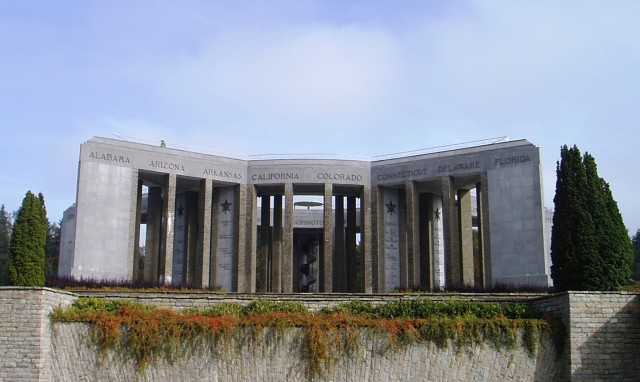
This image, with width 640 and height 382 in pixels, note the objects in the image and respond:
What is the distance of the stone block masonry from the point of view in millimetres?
20844

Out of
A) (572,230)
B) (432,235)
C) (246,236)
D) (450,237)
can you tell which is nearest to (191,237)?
(246,236)

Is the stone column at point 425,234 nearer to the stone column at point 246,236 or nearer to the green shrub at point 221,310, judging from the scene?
the stone column at point 246,236

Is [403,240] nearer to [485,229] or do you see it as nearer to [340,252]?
[340,252]

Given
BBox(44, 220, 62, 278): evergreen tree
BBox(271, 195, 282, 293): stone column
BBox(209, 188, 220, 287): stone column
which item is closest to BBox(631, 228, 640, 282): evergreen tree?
BBox(271, 195, 282, 293): stone column

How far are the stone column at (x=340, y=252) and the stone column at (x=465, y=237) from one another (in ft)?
20.6

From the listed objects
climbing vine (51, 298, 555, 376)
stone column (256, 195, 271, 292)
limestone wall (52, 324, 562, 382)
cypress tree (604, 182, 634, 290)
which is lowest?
limestone wall (52, 324, 562, 382)

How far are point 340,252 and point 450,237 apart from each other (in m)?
7.21

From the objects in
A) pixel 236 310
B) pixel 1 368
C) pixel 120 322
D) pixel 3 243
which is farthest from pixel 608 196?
pixel 3 243

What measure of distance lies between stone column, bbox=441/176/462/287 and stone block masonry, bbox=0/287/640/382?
13711 mm

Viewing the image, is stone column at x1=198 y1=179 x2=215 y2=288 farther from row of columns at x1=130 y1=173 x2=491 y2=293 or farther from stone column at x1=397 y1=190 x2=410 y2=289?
stone column at x1=397 y1=190 x2=410 y2=289

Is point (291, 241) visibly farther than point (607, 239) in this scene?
Yes

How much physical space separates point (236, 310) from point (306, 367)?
295 centimetres

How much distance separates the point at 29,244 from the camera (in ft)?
78.5

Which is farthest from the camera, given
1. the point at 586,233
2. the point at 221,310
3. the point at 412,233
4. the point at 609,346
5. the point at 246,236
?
the point at 246,236
